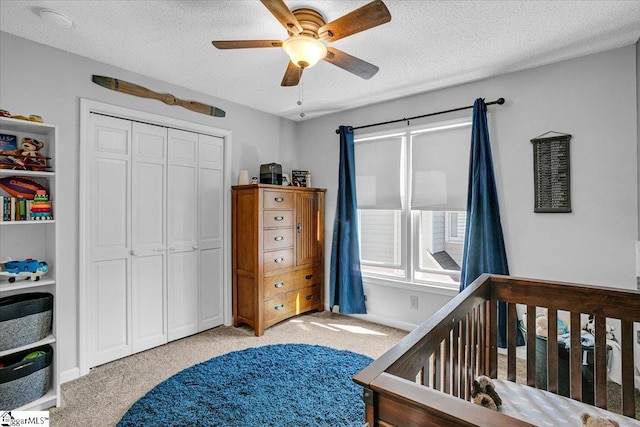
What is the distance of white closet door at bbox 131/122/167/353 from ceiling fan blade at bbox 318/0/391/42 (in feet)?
6.62

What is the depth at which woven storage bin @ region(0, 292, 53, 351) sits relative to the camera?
1.95 meters

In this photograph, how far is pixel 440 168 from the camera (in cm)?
324

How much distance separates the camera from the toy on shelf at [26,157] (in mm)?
2088

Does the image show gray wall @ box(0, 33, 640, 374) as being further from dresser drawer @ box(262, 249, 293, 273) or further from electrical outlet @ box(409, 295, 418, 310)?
dresser drawer @ box(262, 249, 293, 273)

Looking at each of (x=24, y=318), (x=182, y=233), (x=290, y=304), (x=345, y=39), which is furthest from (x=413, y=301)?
(x=24, y=318)

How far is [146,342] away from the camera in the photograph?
302 cm

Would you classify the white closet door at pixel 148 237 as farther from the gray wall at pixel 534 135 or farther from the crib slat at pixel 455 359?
the crib slat at pixel 455 359

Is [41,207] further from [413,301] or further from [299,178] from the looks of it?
[413,301]

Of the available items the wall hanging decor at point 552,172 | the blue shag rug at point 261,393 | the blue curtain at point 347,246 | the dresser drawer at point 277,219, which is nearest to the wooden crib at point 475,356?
the blue shag rug at point 261,393

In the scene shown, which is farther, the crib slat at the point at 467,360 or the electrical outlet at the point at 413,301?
the electrical outlet at the point at 413,301

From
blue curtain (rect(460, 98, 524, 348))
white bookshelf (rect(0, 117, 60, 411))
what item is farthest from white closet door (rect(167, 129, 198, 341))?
blue curtain (rect(460, 98, 524, 348))

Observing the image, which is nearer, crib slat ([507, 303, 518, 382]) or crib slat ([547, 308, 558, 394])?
crib slat ([547, 308, 558, 394])

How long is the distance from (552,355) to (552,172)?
5.04 ft

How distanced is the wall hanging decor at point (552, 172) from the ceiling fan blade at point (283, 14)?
7.00 feet
